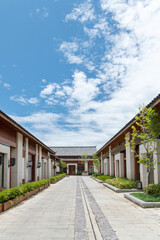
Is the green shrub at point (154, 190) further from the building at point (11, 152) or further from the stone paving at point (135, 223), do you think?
the building at point (11, 152)

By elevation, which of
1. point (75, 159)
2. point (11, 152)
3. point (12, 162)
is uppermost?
point (11, 152)

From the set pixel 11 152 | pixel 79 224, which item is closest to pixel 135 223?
pixel 79 224

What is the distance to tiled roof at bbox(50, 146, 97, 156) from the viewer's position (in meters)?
68.0

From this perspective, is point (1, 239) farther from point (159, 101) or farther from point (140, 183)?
point (140, 183)

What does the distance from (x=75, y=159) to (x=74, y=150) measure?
753cm

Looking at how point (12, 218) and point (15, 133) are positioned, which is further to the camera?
point (15, 133)

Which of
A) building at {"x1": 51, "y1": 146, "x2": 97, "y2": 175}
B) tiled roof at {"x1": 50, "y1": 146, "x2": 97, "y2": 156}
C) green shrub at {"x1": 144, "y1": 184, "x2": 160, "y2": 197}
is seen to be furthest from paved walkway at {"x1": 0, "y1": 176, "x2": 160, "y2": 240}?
tiled roof at {"x1": 50, "y1": 146, "x2": 97, "y2": 156}

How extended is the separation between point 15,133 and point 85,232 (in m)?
10.1

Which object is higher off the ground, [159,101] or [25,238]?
[159,101]

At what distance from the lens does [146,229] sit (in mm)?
6418

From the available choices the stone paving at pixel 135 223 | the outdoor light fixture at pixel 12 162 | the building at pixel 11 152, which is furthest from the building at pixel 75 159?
the stone paving at pixel 135 223

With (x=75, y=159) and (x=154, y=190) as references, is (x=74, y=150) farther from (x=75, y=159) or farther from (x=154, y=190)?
(x=154, y=190)

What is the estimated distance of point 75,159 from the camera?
63312 mm

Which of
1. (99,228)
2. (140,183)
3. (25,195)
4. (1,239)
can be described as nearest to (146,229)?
(99,228)
